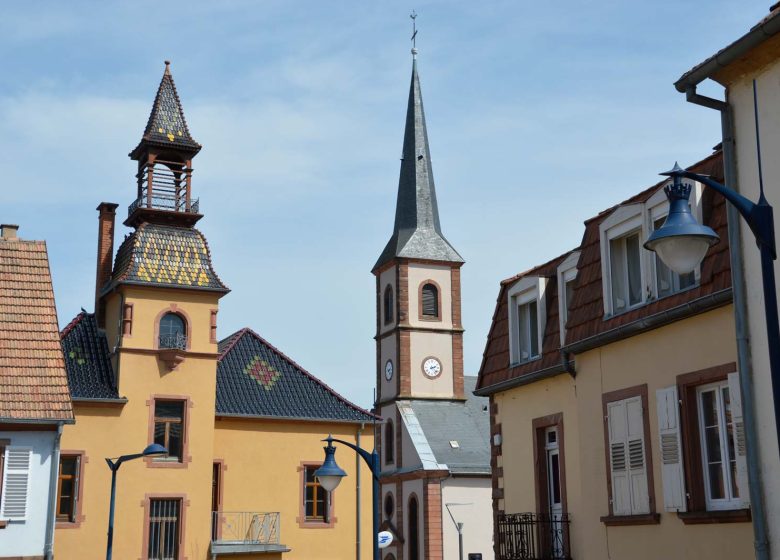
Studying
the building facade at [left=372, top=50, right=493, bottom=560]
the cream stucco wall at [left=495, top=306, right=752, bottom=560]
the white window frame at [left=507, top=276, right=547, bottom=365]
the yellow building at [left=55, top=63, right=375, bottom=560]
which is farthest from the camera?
the building facade at [left=372, top=50, right=493, bottom=560]

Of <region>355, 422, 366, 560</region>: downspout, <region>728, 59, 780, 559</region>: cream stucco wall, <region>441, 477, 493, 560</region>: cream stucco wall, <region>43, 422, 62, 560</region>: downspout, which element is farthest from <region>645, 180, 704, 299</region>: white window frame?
<region>441, 477, 493, 560</region>: cream stucco wall

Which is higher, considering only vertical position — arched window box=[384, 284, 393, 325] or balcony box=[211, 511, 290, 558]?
arched window box=[384, 284, 393, 325]

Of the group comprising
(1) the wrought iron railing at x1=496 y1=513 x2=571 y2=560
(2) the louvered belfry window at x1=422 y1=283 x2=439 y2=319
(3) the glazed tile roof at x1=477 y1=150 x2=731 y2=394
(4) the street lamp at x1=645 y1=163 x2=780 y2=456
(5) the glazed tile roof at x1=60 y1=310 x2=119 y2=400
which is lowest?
(1) the wrought iron railing at x1=496 y1=513 x2=571 y2=560

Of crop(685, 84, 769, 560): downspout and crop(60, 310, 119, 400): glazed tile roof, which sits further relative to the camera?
crop(60, 310, 119, 400): glazed tile roof

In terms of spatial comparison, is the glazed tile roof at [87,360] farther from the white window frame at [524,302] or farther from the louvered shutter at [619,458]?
the louvered shutter at [619,458]

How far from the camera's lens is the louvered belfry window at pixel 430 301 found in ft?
179

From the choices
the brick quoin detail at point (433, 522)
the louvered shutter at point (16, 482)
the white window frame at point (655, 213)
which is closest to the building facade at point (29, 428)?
the louvered shutter at point (16, 482)

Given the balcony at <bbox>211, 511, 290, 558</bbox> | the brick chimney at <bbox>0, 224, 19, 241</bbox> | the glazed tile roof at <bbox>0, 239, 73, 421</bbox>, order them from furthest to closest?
the balcony at <bbox>211, 511, 290, 558</bbox> < the brick chimney at <bbox>0, 224, 19, 241</bbox> < the glazed tile roof at <bbox>0, 239, 73, 421</bbox>

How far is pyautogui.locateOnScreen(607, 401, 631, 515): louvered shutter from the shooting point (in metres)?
15.0

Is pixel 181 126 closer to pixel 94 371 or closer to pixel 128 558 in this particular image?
pixel 94 371

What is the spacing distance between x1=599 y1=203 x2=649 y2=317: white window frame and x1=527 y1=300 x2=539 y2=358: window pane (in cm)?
322

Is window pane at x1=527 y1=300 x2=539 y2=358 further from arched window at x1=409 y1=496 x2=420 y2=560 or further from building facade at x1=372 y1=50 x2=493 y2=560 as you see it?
arched window at x1=409 y1=496 x2=420 y2=560

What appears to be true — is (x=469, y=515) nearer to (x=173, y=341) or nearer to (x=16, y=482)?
(x=173, y=341)

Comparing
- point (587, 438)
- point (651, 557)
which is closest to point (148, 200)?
point (587, 438)
